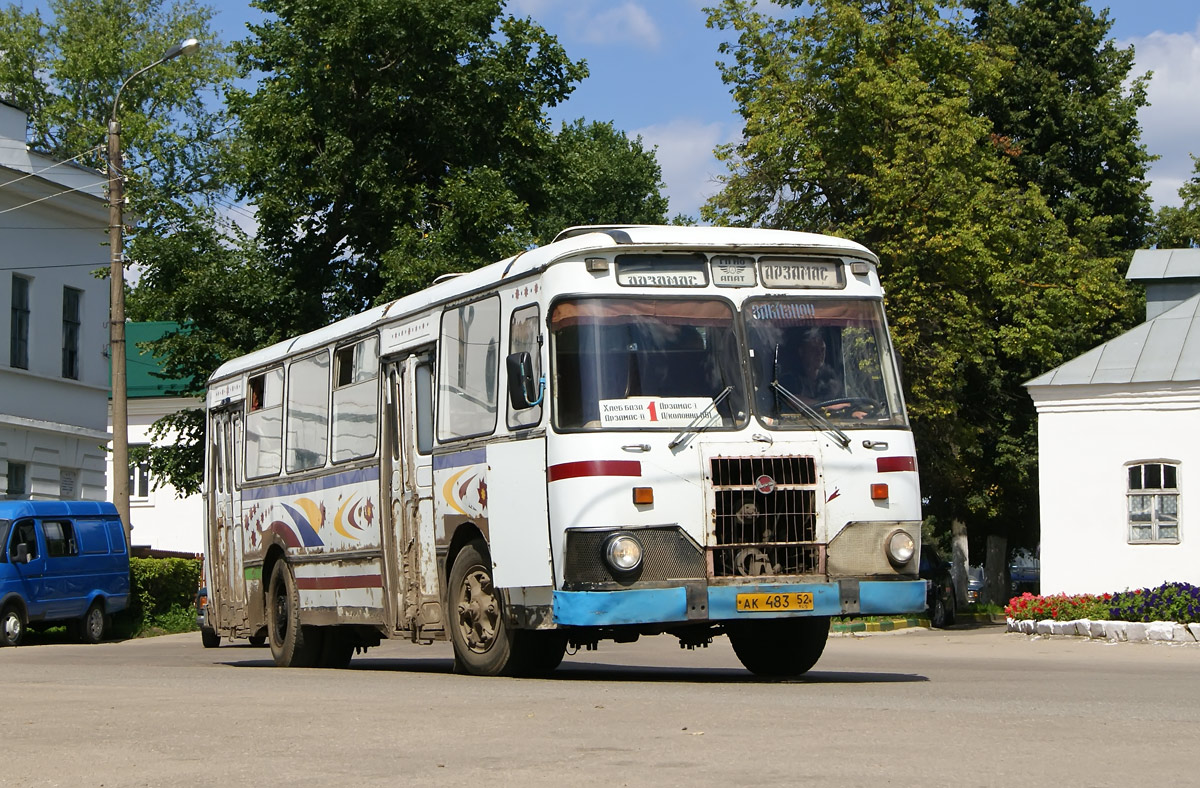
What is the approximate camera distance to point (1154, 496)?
31.5 metres

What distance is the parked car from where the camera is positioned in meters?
36.9

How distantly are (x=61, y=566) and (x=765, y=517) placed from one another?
758 inches

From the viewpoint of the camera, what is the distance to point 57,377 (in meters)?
38.2

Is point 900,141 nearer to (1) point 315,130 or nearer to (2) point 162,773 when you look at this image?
(1) point 315,130

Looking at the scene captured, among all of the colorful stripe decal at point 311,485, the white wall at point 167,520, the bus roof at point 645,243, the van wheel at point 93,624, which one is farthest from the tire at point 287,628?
the white wall at point 167,520

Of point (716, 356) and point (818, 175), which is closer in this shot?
Answer: point (716, 356)

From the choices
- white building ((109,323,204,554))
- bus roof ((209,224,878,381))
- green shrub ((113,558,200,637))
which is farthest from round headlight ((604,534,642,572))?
white building ((109,323,204,554))

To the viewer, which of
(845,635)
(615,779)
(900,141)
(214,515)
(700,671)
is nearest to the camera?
(615,779)

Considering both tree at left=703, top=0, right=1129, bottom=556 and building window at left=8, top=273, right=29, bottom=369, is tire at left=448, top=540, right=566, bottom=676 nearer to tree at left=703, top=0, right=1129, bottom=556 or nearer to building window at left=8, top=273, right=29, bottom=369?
tree at left=703, top=0, right=1129, bottom=556

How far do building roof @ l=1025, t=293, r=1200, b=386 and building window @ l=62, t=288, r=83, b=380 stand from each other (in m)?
20.8

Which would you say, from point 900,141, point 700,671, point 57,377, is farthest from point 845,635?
point 57,377

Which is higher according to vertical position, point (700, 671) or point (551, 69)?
point (551, 69)

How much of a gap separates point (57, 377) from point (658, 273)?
28.0 m

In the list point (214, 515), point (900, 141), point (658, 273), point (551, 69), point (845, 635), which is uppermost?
point (551, 69)
